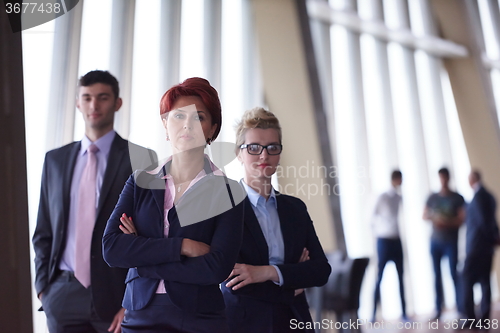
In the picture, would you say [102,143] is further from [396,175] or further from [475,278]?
[475,278]

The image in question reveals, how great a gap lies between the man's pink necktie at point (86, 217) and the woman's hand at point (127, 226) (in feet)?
2.02

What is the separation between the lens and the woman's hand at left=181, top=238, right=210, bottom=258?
121cm

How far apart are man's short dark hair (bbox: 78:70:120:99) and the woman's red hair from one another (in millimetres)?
798

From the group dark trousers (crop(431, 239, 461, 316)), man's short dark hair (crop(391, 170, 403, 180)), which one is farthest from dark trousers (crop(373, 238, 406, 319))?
man's short dark hair (crop(391, 170, 403, 180))

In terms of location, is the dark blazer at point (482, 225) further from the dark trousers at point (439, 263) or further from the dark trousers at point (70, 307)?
the dark trousers at point (70, 307)

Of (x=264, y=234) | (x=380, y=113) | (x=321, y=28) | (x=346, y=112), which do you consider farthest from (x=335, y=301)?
(x=321, y=28)

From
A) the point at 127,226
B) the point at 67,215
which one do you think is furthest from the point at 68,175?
the point at 127,226

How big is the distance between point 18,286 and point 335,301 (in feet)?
6.81

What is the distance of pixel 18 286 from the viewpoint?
6.38 feet

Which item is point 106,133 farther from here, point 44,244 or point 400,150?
point 400,150

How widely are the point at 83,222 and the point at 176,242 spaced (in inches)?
33.2

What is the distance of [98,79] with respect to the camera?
2.02 m

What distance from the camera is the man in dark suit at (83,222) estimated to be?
1760 millimetres

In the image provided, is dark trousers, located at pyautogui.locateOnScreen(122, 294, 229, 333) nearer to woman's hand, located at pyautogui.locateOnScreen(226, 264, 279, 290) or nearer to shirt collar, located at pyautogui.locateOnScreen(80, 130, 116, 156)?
woman's hand, located at pyautogui.locateOnScreen(226, 264, 279, 290)
